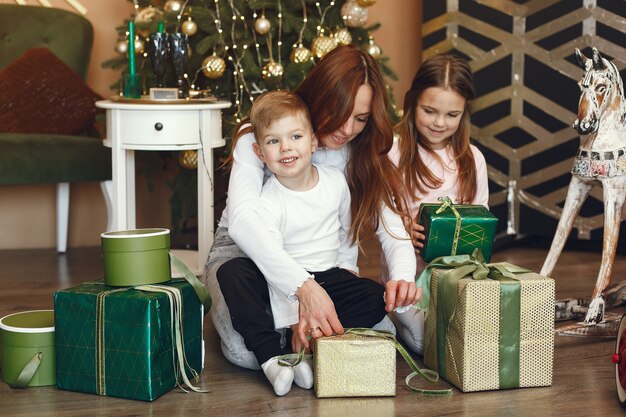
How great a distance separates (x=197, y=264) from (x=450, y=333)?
1.51 metres

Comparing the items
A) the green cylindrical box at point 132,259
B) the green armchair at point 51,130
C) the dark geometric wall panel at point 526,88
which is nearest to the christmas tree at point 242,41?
the green armchair at point 51,130

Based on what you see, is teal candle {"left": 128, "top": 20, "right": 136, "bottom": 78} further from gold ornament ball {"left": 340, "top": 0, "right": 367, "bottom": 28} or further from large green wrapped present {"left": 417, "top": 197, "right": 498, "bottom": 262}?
large green wrapped present {"left": 417, "top": 197, "right": 498, "bottom": 262}

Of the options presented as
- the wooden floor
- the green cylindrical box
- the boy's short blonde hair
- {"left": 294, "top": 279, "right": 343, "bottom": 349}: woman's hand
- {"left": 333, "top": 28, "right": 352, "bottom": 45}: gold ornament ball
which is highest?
{"left": 333, "top": 28, "right": 352, "bottom": 45}: gold ornament ball

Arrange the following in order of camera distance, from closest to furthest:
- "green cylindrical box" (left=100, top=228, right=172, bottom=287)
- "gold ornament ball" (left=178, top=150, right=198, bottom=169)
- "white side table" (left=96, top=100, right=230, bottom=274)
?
"green cylindrical box" (left=100, top=228, right=172, bottom=287)
"white side table" (left=96, top=100, right=230, bottom=274)
"gold ornament ball" (left=178, top=150, right=198, bottom=169)

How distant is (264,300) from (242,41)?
1551 mm

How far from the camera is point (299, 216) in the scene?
2281 millimetres

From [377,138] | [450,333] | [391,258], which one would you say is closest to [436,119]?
[377,138]

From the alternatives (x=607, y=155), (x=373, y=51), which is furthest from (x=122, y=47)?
(x=607, y=155)

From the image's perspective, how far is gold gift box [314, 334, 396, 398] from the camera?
1.99m

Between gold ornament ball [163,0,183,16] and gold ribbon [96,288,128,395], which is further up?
gold ornament ball [163,0,183,16]

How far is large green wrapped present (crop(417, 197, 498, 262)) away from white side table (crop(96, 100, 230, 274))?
1.09 meters

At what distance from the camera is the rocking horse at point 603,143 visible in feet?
8.05

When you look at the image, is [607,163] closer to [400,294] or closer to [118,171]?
[400,294]

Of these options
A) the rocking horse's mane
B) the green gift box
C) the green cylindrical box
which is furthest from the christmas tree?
the green gift box
